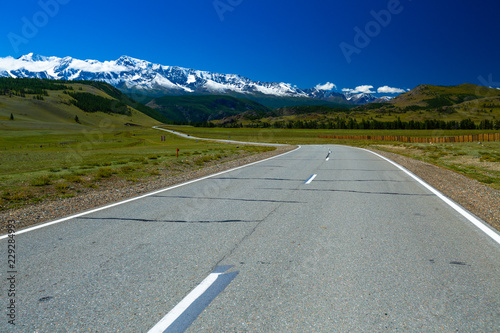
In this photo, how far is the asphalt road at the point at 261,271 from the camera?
2.82 metres

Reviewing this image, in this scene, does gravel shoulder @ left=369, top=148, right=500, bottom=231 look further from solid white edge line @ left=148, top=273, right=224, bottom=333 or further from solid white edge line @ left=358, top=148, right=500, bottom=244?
solid white edge line @ left=148, top=273, right=224, bottom=333

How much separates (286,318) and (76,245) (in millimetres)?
3509

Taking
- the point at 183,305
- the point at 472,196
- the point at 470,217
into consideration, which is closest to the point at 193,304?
the point at 183,305

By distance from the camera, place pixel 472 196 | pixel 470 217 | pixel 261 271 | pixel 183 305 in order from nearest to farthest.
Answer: pixel 183 305, pixel 261 271, pixel 470 217, pixel 472 196

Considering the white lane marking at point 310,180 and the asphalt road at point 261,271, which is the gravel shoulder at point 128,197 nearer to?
the asphalt road at point 261,271

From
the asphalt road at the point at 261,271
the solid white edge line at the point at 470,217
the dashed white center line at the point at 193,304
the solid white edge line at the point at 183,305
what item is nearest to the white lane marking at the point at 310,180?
the solid white edge line at the point at 470,217

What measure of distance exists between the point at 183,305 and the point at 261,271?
1.10 meters

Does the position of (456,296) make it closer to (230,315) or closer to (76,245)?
(230,315)

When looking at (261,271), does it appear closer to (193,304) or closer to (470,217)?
(193,304)

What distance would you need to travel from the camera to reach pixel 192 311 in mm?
2932

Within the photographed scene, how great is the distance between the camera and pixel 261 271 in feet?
12.5

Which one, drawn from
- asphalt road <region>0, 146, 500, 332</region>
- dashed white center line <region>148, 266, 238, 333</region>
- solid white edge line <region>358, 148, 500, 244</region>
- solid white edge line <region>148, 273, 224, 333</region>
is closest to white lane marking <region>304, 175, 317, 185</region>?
solid white edge line <region>358, 148, 500, 244</region>

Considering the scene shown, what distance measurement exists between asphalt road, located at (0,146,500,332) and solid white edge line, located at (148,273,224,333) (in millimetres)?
52

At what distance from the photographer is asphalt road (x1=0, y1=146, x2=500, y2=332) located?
9.26 feet
